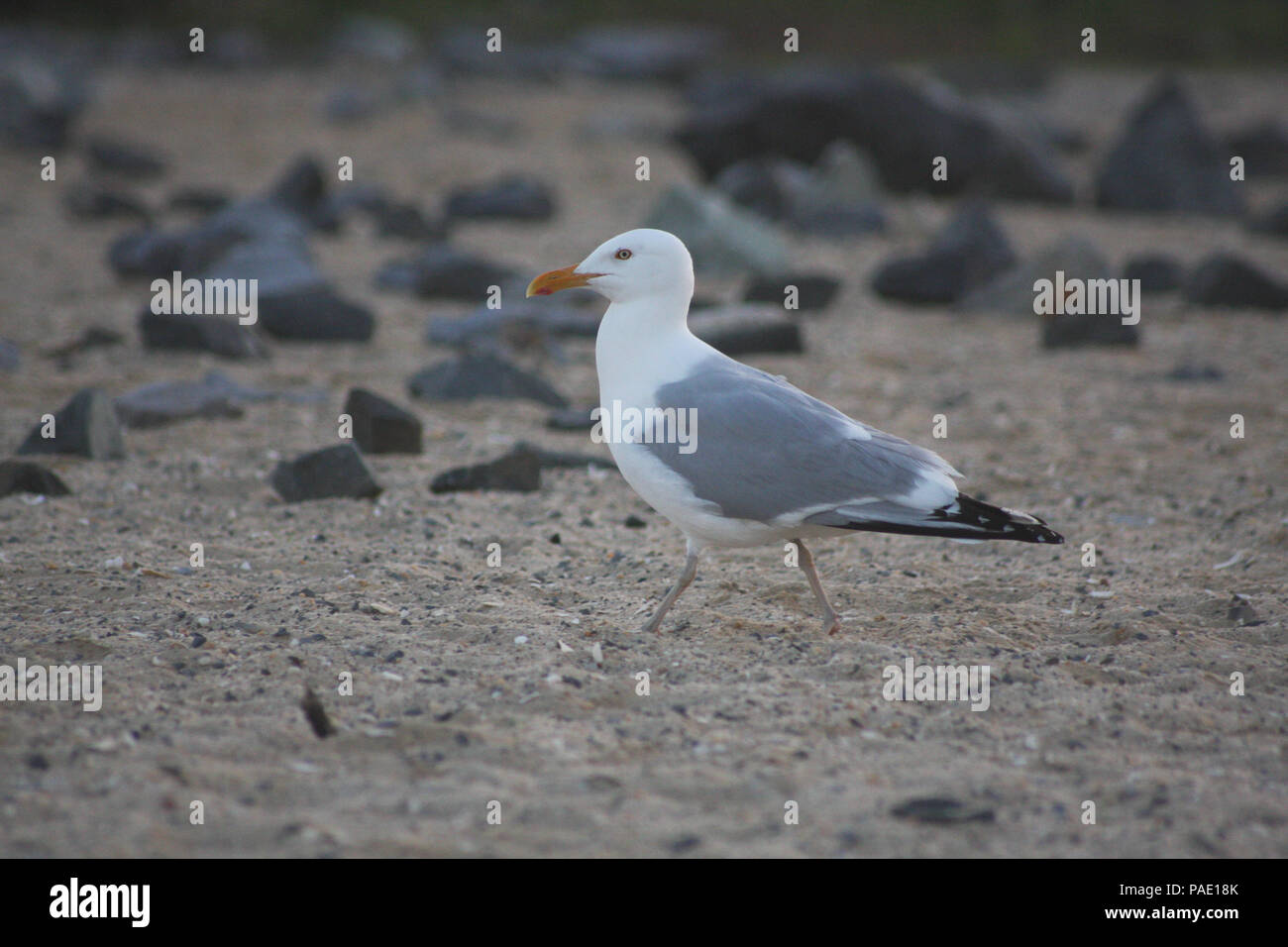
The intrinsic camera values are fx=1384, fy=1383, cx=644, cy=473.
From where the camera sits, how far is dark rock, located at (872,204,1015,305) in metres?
10.7

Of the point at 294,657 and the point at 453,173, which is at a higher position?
the point at 453,173

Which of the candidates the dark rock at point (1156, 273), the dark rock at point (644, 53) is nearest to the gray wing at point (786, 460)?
the dark rock at point (1156, 273)

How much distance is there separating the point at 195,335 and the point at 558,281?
13.8ft

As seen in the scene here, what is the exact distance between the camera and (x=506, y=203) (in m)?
13.4

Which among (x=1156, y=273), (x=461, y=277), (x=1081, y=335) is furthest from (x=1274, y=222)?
(x=461, y=277)

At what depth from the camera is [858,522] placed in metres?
4.56

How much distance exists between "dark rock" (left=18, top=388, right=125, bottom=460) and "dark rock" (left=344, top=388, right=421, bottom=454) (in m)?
1.15

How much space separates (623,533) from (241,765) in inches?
102

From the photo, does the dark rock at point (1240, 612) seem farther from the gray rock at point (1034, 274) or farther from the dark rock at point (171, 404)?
the gray rock at point (1034, 274)

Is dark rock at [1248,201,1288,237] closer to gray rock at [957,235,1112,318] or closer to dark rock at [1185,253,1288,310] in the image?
dark rock at [1185,253,1288,310]

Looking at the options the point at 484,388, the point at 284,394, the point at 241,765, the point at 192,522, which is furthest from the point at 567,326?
the point at 241,765

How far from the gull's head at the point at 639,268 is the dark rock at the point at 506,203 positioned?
8463mm

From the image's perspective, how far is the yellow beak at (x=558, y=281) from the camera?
511cm
